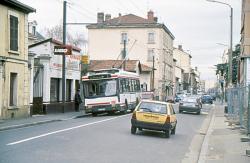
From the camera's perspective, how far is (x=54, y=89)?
126 ft

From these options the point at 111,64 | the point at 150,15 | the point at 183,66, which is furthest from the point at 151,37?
the point at 183,66

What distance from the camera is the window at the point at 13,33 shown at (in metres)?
29.2

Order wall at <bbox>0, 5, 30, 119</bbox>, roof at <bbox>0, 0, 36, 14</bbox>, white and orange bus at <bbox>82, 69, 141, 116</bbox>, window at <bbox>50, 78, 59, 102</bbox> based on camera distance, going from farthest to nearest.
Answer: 1. window at <bbox>50, 78, 59, 102</bbox>
2. white and orange bus at <bbox>82, 69, 141, 116</bbox>
3. roof at <bbox>0, 0, 36, 14</bbox>
4. wall at <bbox>0, 5, 30, 119</bbox>

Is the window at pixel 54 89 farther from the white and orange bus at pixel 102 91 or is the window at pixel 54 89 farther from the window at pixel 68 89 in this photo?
the white and orange bus at pixel 102 91

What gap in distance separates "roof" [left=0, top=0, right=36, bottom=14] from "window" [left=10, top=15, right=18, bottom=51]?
24.8 inches

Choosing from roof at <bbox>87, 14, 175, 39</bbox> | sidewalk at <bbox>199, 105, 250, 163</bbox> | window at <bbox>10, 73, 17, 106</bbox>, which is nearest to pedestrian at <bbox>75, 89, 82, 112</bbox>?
window at <bbox>10, 73, 17, 106</bbox>

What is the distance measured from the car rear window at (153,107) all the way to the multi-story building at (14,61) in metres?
9.56

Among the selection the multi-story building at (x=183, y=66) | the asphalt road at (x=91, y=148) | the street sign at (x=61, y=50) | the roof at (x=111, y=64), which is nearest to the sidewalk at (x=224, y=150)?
the asphalt road at (x=91, y=148)

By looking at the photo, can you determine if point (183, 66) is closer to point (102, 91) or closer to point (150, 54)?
point (150, 54)

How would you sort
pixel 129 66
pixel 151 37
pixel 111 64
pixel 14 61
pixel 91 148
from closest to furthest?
pixel 91 148 → pixel 14 61 → pixel 129 66 → pixel 111 64 → pixel 151 37

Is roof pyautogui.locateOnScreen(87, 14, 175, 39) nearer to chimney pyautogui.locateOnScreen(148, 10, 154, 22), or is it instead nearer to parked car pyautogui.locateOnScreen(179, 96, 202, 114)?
chimney pyautogui.locateOnScreen(148, 10, 154, 22)

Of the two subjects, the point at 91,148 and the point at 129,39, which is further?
the point at 129,39

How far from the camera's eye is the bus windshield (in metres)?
35.1

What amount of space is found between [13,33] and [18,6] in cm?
160
